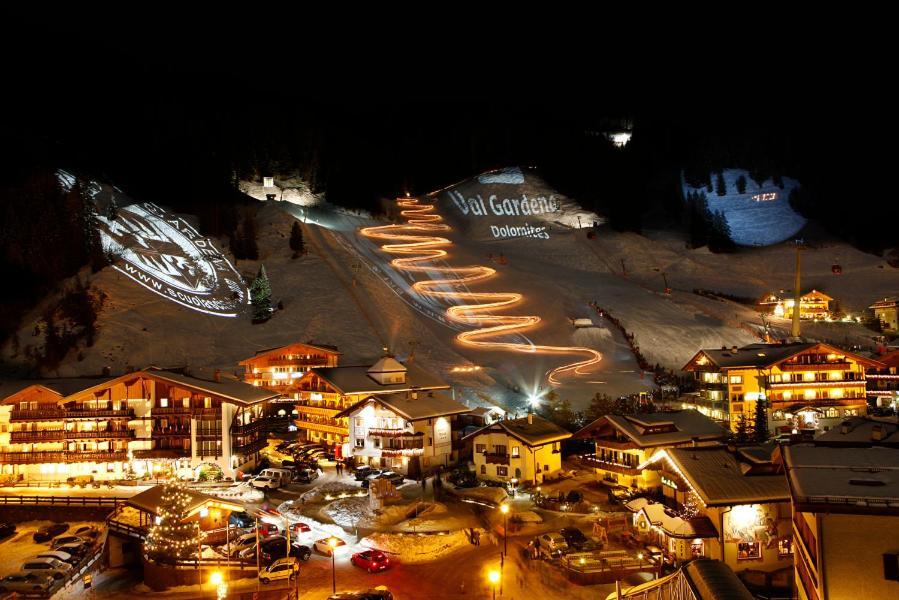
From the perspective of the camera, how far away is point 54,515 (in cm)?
2542

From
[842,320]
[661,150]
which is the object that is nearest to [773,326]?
[842,320]

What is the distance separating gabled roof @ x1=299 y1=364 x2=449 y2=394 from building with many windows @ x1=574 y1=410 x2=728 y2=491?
10728mm

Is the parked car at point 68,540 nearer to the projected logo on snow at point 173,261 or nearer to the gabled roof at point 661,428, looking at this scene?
the gabled roof at point 661,428

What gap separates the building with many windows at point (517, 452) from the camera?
27109 millimetres

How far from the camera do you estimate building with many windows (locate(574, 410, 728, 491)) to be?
24797mm

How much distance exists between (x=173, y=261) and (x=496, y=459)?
129ft

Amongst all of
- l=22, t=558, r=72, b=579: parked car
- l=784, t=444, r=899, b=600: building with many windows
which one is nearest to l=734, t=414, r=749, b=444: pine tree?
l=784, t=444, r=899, b=600: building with many windows

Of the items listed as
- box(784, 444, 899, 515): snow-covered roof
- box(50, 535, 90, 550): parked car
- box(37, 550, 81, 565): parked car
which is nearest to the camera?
box(784, 444, 899, 515): snow-covered roof

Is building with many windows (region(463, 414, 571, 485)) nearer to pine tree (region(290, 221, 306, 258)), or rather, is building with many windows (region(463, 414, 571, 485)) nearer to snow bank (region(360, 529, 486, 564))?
snow bank (region(360, 529, 486, 564))

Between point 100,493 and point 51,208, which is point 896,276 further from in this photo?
point 51,208

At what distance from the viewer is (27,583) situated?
734 inches

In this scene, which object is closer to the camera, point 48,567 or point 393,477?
point 48,567

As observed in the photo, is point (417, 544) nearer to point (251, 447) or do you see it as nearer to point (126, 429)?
point (251, 447)

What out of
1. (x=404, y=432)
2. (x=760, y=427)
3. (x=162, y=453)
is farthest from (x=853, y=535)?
(x=162, y=453)
